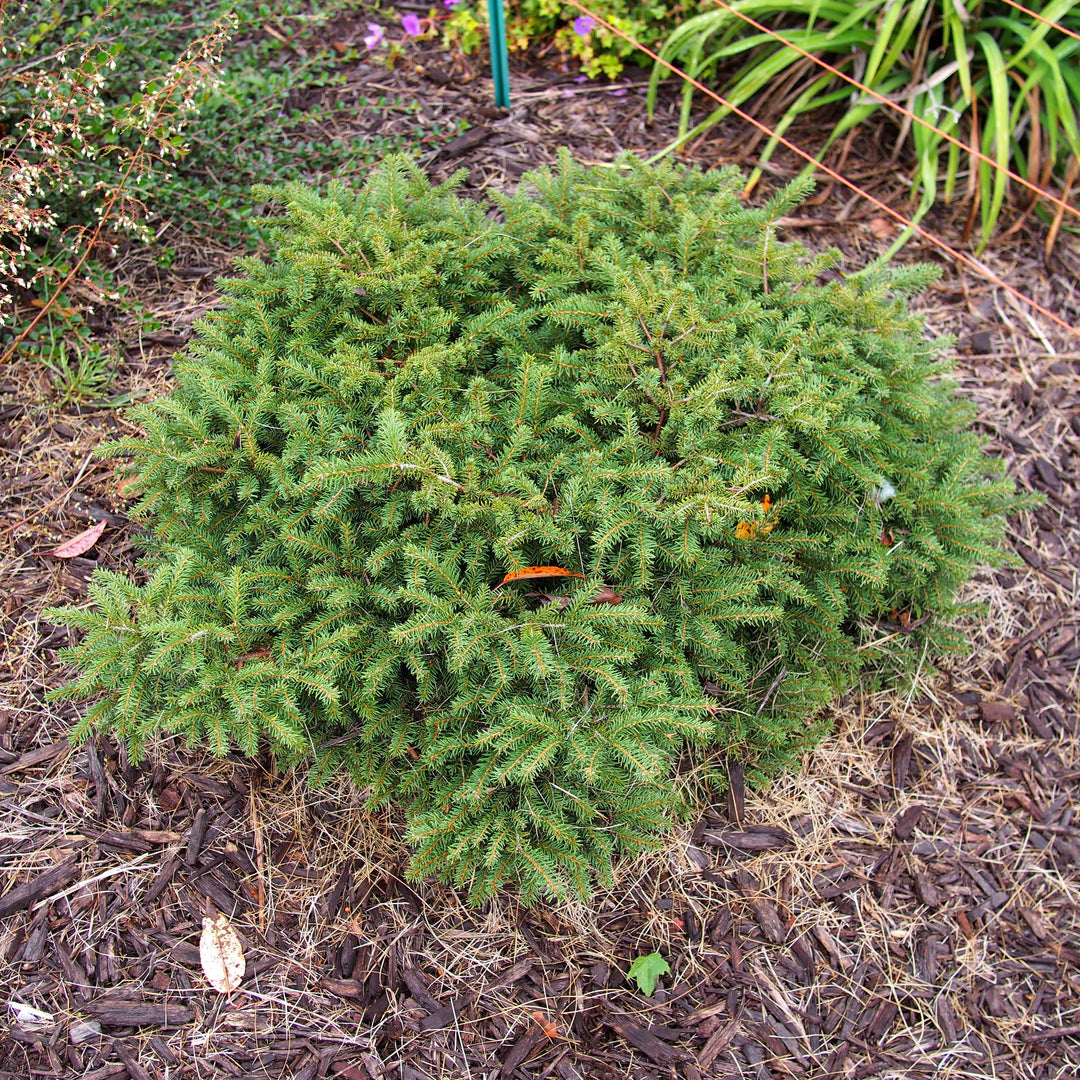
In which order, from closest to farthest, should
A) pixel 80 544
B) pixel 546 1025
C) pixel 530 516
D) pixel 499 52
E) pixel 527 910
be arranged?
pixel 530 516
pixel 546 1025
pixel 527 910
pixel 80 544
pixel 499 52

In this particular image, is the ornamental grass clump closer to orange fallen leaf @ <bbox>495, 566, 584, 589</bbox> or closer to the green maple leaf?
orange fallen leaf @ <bbox>495, 566, 584, 589</bbox>

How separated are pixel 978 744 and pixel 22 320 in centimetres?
332

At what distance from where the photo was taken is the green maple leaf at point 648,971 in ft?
6.49

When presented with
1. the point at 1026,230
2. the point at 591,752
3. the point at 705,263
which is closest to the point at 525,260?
the point at 705,263

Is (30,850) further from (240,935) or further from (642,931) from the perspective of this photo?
(642,931)

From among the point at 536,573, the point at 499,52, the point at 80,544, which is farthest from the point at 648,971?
the point at 499,52

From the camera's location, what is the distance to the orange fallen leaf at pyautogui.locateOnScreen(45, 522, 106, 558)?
2.40m

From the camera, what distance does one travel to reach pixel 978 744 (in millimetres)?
2479

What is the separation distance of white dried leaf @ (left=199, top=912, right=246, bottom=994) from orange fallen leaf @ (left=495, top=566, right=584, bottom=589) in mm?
1048

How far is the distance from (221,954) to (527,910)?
728 millimetres

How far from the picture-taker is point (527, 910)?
2.03 m

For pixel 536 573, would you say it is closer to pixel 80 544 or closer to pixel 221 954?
pixel 221 954

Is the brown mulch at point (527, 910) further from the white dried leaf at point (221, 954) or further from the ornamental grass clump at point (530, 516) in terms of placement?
the ornamental grass clump at point (530, 516)

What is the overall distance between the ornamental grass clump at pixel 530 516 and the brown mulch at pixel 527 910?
206 mm
